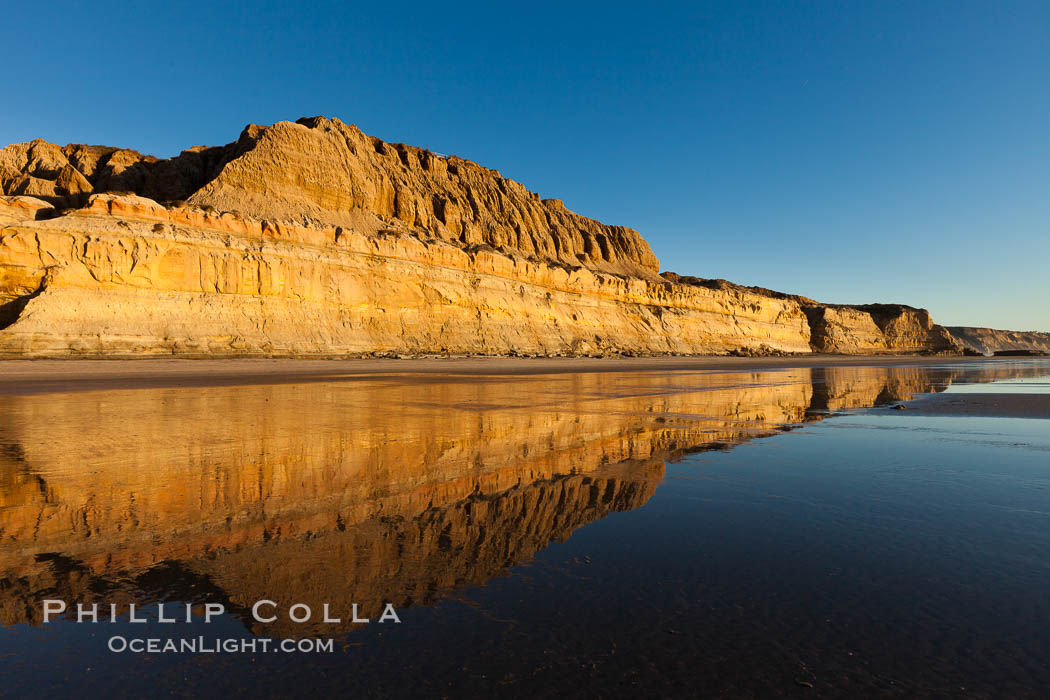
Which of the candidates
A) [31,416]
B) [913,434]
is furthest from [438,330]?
[913,434]

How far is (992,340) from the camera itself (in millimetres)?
173625

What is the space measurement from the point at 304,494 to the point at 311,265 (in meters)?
37.1

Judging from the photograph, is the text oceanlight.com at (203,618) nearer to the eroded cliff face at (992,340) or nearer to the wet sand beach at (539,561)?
the wet sand beach at (539,561)

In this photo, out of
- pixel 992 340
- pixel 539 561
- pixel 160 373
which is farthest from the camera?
pixel 992 340

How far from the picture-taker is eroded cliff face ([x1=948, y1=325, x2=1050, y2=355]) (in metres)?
170

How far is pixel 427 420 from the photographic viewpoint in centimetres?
973

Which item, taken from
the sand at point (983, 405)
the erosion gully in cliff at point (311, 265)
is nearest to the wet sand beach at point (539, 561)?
the sand at point (983, 405)

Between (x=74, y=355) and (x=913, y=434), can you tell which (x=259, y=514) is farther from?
(x=74, y=355)

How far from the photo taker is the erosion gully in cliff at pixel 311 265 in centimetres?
2925

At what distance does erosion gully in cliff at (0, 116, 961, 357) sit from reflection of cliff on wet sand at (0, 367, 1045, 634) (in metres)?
23.8

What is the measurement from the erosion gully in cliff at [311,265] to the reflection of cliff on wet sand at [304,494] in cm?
2384

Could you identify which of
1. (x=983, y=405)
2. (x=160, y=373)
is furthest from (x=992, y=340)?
(x=160, y=373)

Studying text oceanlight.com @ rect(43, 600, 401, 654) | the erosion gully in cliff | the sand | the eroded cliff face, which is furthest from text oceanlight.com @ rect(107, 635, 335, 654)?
the eroded cliff face

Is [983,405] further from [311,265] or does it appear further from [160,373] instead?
[311,265]
